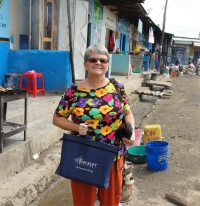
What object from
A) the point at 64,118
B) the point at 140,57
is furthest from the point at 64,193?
the point at 140,57

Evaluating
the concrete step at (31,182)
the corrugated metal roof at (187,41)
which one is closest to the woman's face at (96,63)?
the concrete step at (31,182)

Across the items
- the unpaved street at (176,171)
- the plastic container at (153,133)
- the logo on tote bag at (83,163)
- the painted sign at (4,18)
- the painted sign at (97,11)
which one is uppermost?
the painted sign at (97,11)

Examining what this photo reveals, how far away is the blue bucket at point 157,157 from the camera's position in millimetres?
4211

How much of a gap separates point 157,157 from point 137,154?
1.62 feet

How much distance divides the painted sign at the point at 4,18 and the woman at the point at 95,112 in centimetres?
406

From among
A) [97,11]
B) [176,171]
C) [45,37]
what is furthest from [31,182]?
[97,11]


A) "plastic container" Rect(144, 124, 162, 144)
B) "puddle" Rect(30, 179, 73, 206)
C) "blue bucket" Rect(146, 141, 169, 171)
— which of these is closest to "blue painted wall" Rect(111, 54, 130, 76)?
"plastic container" Rect(144, 124, 162, 144)

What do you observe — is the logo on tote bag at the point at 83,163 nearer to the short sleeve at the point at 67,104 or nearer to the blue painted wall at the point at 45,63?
the short sleeve at the point at 67,104

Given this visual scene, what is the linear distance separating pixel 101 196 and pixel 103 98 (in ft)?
2.72

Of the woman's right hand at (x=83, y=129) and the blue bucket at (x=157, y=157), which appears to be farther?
the blue bucket at (x=157, y=157)

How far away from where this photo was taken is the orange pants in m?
2.31

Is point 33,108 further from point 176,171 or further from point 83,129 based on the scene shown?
point 83,129

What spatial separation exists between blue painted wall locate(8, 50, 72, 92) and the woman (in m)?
4.00

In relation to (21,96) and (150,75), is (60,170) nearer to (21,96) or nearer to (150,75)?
(21,96)
